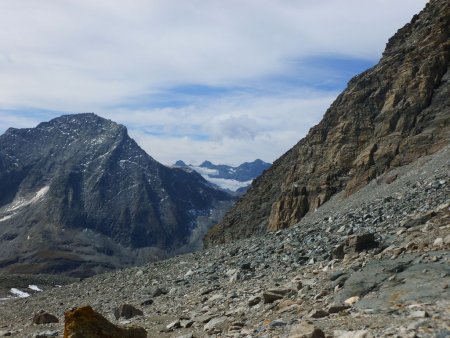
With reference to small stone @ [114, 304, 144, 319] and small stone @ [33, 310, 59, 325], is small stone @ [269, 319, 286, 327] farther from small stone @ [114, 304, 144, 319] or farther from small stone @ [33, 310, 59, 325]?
small stone @ [33, 310, 59, 325]

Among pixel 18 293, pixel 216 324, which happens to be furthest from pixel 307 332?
pixel 18 293

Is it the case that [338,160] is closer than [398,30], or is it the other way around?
[338,160]

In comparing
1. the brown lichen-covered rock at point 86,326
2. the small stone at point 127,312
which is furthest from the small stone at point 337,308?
the small stone at point 127,312

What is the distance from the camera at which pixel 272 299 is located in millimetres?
18297

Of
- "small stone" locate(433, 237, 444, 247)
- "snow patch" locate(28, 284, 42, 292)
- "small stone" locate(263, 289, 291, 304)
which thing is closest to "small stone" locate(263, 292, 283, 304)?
"small stone" locate(263, 289, 291, 304)

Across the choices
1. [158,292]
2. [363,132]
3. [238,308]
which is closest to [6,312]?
[158,292]

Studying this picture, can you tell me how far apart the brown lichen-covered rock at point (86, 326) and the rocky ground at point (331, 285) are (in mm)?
3325

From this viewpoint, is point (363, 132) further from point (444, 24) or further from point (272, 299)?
point (272, 299)

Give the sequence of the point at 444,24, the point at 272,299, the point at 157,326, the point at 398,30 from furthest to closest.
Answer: the point at 398,30 < the point at 444,24 < the point at 157,326 < the point at 272,299

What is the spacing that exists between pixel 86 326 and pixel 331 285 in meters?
8.10

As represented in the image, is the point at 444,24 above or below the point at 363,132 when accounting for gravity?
above

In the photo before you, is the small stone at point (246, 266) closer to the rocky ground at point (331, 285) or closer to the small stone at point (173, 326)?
the rocky ground at point (331, 285)

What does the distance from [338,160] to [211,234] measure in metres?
40.7

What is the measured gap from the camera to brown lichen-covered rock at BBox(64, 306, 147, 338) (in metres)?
13.8
